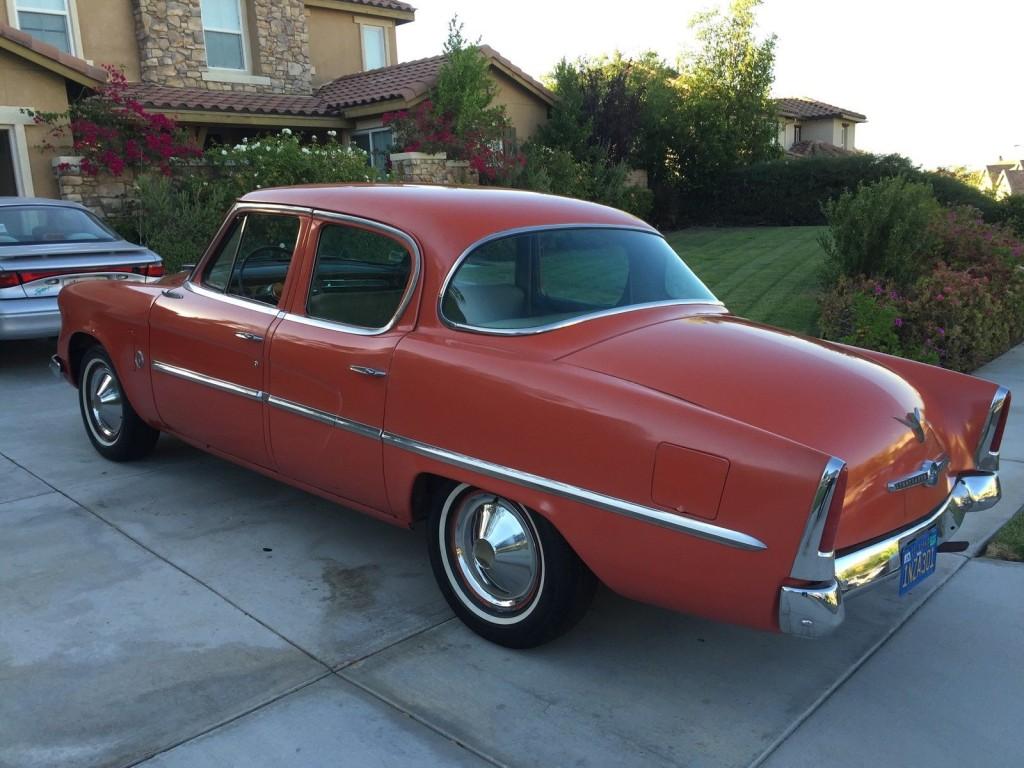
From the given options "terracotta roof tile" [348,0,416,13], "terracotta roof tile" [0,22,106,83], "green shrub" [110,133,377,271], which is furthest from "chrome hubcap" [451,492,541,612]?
"terracotta roof tile" [348,0,416,13]

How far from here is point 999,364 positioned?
8312mm

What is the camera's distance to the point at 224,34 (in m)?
17.3

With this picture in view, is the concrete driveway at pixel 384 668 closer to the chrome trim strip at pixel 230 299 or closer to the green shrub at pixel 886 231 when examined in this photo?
the chrome trim strip at pixel 230 299

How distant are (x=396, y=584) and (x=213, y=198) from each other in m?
9.23

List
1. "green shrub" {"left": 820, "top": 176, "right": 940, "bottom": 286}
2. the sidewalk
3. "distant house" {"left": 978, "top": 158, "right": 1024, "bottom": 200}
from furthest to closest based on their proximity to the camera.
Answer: "distant house" {"left": 978, "top": 158, "right": 1024, "bottom": 200}
"green shrub" {"left": 820, "top": 176, "right": 940, "bottom": 286}
the sidewalk

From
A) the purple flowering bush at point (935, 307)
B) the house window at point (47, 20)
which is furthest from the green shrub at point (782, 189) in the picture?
the house window at point (47, 20)

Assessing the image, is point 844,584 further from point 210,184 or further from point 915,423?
point 210,184

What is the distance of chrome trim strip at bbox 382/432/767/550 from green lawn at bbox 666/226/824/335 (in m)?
5.71

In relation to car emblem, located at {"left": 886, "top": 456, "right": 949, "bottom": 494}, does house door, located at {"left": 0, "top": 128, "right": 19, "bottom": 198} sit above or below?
above

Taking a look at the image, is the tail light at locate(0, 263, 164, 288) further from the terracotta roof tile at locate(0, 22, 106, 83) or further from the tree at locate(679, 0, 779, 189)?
the tree at locate(679, 0, 779, 189)

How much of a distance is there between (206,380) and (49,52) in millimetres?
10230

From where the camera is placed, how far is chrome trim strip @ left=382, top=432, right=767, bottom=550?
2695 millimetres

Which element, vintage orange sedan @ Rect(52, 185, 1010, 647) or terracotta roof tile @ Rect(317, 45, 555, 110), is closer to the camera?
vintage orange sedan @ Rect(52, 185, 1010, 647)

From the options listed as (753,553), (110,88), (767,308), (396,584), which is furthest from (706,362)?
(110,88)
